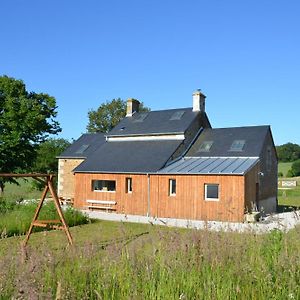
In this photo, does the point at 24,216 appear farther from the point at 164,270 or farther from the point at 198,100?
the point at 198,100

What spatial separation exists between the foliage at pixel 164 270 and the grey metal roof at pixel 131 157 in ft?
61.2

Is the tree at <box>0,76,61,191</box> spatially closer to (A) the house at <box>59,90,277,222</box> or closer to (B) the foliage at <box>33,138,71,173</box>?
(A) the house at <box>59,90,277,222</box>

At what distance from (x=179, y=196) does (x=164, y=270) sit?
1869cm

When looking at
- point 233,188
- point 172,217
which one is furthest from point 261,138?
point 172,217

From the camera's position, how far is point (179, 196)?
22562mm

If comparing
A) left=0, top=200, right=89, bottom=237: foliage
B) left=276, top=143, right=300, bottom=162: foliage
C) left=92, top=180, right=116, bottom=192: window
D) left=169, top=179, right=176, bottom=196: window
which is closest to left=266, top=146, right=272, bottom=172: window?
left=169, top=179, right=176, bottom=196: window

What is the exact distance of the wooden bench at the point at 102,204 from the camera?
25.1m

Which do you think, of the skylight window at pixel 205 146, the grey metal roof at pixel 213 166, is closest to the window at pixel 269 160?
the grey metal roof at pixel 213 166

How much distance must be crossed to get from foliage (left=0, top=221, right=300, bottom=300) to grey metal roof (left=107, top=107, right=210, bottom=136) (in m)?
21.6

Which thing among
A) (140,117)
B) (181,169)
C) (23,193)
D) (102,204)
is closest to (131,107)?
(140,117)

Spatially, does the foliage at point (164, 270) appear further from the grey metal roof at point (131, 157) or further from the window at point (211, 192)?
the grey metal roof at point (131, 157)

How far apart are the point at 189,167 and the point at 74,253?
61.5ft

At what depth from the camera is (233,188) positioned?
20.9m

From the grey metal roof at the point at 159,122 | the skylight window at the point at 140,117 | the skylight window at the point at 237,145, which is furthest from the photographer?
the skylight window at the point at 140,117
